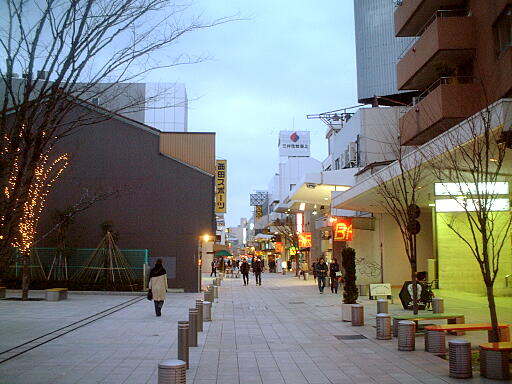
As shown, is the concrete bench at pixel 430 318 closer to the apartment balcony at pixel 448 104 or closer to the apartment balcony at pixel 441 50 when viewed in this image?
the apartment balcony at pixel 448 104

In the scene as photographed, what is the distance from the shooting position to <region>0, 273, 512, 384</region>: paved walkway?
848 cm

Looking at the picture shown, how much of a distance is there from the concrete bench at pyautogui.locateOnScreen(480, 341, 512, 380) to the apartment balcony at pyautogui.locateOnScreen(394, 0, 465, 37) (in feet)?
57.7

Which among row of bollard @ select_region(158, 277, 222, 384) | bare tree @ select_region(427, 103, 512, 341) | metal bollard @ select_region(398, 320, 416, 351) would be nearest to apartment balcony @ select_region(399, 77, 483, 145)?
bare tree @ select_region(427, 103, 512, 341)

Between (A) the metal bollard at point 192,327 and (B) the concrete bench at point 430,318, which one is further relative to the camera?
(B) the concrete bench at point 430,318

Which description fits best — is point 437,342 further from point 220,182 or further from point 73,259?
point 220,182

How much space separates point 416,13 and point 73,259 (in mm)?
20892

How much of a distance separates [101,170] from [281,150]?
7576 cm

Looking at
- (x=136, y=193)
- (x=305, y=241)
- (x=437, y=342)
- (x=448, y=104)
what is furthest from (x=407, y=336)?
(x=305, y=241)

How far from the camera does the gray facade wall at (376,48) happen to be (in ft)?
144

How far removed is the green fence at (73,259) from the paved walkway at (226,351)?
964cm

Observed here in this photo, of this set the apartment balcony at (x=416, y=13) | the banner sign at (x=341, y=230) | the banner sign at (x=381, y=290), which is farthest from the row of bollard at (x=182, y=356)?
the banner sign at (x=341, y=230)

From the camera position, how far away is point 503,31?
17.8 meters

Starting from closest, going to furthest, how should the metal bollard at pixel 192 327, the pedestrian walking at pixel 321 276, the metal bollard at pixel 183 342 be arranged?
the metal bollard at pixel 183 342 < the metal bollard at pixel 192 327 < the pedestrian walking at pixel 321 276

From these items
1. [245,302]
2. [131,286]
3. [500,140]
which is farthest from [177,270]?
[500,140]
